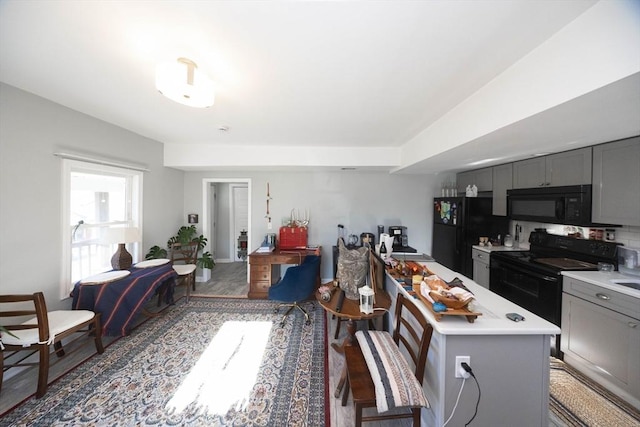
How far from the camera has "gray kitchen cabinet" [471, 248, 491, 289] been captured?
2.83m

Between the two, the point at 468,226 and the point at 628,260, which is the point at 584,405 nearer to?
the point at 628,260

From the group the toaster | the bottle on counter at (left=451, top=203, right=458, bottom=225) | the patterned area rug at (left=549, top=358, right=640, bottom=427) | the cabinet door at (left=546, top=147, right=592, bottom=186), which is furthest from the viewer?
the bottle on counter at (left=451, top=203, right=458, bottom=225)

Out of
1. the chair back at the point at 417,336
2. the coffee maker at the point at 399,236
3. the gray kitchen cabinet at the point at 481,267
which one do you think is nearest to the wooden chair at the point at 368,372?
the chair back at the point at 417,336

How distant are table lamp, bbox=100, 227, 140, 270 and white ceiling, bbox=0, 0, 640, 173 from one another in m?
1.33

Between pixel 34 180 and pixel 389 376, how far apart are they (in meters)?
3.32

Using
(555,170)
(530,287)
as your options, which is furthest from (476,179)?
(530,287)

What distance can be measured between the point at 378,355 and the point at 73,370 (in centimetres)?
271

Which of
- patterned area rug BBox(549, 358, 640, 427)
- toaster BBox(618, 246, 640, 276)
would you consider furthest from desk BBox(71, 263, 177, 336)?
toaster BBox(618, 246, 640, 276)

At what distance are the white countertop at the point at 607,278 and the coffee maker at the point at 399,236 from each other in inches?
73.7

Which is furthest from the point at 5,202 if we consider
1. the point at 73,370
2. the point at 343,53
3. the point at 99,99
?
the point at 343,53

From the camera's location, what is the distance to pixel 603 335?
1713 mm

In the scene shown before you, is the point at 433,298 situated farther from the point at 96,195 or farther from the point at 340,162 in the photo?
the point at 96,195

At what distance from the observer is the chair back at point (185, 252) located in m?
3.49

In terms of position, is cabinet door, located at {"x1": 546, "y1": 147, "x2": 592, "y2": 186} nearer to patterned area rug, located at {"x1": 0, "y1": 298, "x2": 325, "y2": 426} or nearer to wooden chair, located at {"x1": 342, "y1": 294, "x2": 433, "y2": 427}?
wooden chair, located at {"x1": 342, "y1": 294, "x2": 433, "y2": 427}
